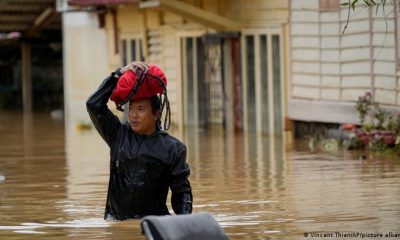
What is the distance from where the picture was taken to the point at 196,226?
755 cm

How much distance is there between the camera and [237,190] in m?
14.7

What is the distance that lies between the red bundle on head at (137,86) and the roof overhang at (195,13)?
17.8 m

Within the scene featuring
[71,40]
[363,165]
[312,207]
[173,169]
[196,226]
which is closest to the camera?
[196,226]

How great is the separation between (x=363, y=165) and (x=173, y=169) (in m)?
9.20

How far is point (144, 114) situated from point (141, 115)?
23mm

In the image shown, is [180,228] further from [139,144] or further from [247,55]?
[247,55]

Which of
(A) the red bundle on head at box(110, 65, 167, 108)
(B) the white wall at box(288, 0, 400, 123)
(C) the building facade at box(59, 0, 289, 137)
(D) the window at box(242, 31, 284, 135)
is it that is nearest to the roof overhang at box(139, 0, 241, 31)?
(C) the building facade at box(59, 0, 289, 137)

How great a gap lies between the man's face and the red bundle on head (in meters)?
0.06

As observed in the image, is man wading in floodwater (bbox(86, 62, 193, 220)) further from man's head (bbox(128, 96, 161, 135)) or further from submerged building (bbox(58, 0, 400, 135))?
submerged building (bbox(58, 0, 400, 135))

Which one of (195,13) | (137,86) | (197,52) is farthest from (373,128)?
(137,86)

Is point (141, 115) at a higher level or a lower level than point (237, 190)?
higher

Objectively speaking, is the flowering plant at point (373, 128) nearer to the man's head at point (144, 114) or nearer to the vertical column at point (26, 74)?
the man's head at point (144, 114)

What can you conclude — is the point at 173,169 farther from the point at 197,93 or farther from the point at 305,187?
the point at 197,93

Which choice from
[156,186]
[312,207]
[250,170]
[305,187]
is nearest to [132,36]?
Result: [250,170]
